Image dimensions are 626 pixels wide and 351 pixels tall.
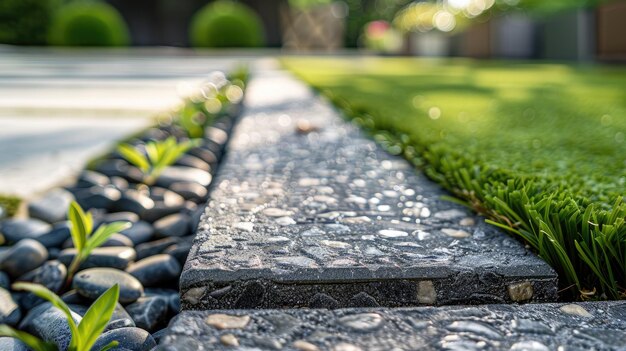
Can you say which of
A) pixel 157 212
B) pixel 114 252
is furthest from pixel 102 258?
pixel 157 212

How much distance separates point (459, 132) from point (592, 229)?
1.21 meters

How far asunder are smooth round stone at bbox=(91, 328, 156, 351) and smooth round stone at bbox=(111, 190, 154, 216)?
790mm

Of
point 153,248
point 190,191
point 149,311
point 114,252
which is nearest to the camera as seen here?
point 149,311

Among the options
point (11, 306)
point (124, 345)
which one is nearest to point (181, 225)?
point (11, 306)

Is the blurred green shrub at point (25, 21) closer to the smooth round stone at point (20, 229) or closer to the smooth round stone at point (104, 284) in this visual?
the smooth round stone at point (20, 229)

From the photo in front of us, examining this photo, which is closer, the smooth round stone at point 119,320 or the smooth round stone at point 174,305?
the smooth round stone at point 119,320

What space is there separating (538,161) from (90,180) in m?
1.26

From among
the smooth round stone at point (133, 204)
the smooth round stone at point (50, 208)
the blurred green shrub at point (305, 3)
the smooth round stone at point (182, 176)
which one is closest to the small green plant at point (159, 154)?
the smooth round stone at point (182, 176)

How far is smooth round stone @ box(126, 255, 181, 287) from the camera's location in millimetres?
1300

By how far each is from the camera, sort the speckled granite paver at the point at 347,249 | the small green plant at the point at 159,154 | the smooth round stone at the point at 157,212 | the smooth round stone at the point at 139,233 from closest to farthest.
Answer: the speckled granite paver at the point at 347,249
the smooth round stone at the point at 139,233
the smooth round stone at the point at 157,212
the small green plant at the point at 159,154

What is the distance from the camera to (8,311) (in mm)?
1128

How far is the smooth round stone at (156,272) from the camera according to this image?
1300 mm

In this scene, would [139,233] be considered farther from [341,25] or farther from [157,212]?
[341,25]

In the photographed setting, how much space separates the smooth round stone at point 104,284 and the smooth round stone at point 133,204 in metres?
0.50
